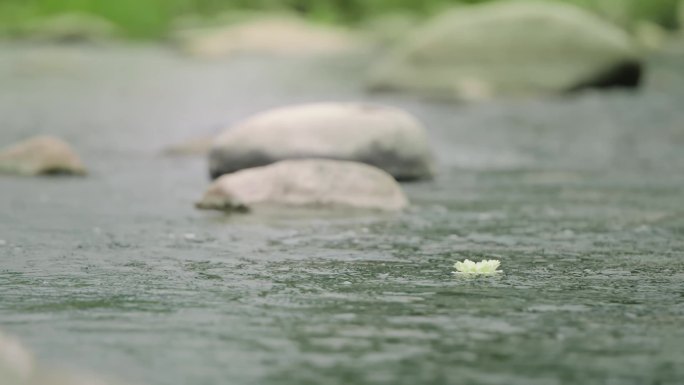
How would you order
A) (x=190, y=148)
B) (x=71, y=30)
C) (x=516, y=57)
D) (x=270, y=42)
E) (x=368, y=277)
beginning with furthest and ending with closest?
(x=71, y=30) → (x=270, y=42) → (x=516, y=57) → (x=190, y=148) → (x=368, y=277)

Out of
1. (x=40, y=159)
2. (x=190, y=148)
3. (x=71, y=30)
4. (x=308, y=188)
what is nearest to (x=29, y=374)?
(x=308, y=188)

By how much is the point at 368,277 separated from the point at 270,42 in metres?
42.7

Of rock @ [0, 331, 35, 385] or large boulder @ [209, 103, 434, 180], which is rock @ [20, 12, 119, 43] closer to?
large boulder @ [209, 103, 434, 180]

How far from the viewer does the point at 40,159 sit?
36.1ft

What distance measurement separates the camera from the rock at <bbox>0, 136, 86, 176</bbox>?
10.9 meters

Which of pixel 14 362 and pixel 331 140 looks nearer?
pixel 14 362

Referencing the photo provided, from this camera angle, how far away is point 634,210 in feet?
28.3

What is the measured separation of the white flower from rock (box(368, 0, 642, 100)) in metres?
15.2

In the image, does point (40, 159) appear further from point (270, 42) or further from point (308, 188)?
point (270, 42)

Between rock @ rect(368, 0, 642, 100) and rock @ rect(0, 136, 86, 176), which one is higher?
rock @ rect(368, 0, 642, 100)

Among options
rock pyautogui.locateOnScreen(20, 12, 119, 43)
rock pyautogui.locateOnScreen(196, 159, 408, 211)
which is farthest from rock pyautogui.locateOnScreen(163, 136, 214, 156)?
rock pyautogui.locateOnScreen(20, 12, 119, 43)

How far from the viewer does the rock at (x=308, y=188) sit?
8.55m

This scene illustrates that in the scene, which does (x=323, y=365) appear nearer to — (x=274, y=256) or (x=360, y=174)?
(x=274, y=256)

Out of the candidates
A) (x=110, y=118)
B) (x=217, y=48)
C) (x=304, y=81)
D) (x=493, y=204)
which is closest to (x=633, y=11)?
(x=217, y=48)
